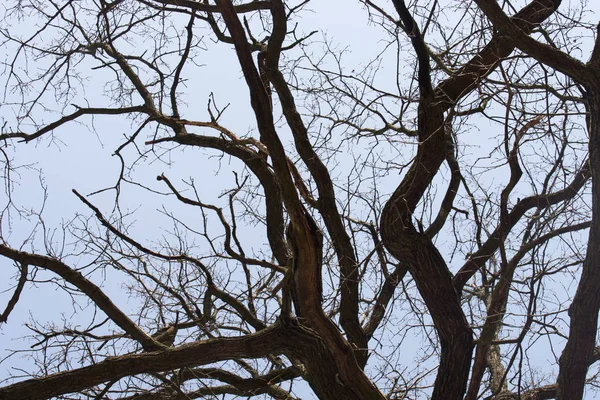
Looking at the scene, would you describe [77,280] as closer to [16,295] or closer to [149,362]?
[16,295]

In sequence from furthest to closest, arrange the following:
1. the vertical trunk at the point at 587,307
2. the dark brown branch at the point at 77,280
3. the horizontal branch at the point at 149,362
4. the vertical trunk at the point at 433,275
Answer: the dark brown branch at the point at 77,280 < the vertical trunk at the point at 433,275 < the horizontal branch at the point at 149,362 < the vertical trunk at the point at 587,307

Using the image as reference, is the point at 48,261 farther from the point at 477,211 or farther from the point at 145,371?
the point at 477,211

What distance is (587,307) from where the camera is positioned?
13.4ft

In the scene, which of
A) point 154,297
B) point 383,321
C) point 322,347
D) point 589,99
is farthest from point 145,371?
point 589,99

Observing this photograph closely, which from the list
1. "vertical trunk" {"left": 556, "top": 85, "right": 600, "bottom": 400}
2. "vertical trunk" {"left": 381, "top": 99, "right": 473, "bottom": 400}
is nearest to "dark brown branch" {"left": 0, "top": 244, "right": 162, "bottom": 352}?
"vertical trunk" {"left": 381, "top": 99, "right": 473, "bottom": 400}

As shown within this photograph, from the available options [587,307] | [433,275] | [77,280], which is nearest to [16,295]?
[77,280]

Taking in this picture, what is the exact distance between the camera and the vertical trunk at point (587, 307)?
369 cm

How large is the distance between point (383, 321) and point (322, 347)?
4.05ft

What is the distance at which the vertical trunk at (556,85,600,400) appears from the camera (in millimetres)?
3688

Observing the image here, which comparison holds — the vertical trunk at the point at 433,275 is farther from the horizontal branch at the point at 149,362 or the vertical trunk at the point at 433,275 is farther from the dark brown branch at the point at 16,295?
the dark brown branch at the point at 16,295

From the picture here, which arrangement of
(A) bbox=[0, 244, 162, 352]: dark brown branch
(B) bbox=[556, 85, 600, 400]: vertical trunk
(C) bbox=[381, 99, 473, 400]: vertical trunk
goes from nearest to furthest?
(B) bbox=[556, 85, 600, 400]: vertical trunk < (C) bbox=[381, 99, 473, 400]: vertical trunk < (A) bbox=[0, 244, 162, 352]: dark brown branch

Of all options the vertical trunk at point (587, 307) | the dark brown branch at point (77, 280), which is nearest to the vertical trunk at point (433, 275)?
the vertical trunk at point (587, 307)

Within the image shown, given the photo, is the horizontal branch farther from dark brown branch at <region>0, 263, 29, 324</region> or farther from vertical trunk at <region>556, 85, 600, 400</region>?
vertical trunk at <region>556, 85, 600, 400</region>

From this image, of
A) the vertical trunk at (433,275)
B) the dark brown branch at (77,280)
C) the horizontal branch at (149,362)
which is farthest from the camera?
the dark brown branch at (77,280)
